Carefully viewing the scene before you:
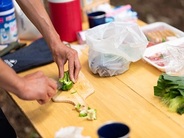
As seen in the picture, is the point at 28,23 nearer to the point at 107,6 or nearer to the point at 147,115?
the point at 107,6

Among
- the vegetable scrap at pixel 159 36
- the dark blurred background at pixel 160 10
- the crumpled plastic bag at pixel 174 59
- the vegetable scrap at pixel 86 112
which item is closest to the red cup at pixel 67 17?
the vegetable scrap at pixel 159 36

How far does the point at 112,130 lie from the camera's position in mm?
978

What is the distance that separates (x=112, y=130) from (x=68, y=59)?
0.50 m

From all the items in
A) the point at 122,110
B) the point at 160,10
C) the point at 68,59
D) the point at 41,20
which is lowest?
the point at 160,10

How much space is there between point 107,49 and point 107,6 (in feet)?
1.83

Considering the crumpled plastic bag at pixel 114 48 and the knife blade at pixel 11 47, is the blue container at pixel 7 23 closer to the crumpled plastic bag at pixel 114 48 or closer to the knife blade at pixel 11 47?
the knife blade at pixel 11 47

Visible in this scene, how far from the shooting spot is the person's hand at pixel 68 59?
141 cm

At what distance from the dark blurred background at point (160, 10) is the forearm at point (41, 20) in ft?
A: 5.45

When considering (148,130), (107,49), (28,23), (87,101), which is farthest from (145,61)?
(28,23)

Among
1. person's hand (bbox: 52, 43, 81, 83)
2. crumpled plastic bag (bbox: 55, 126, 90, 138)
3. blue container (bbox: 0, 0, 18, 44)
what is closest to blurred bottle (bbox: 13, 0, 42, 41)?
blue container (bbox: 0, 0, 18, 44)

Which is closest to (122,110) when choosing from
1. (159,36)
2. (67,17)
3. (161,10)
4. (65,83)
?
(65,83)

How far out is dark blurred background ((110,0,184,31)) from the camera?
3.05 meters

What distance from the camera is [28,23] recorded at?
181 cm

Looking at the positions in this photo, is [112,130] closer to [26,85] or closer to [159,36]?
[26,85]
